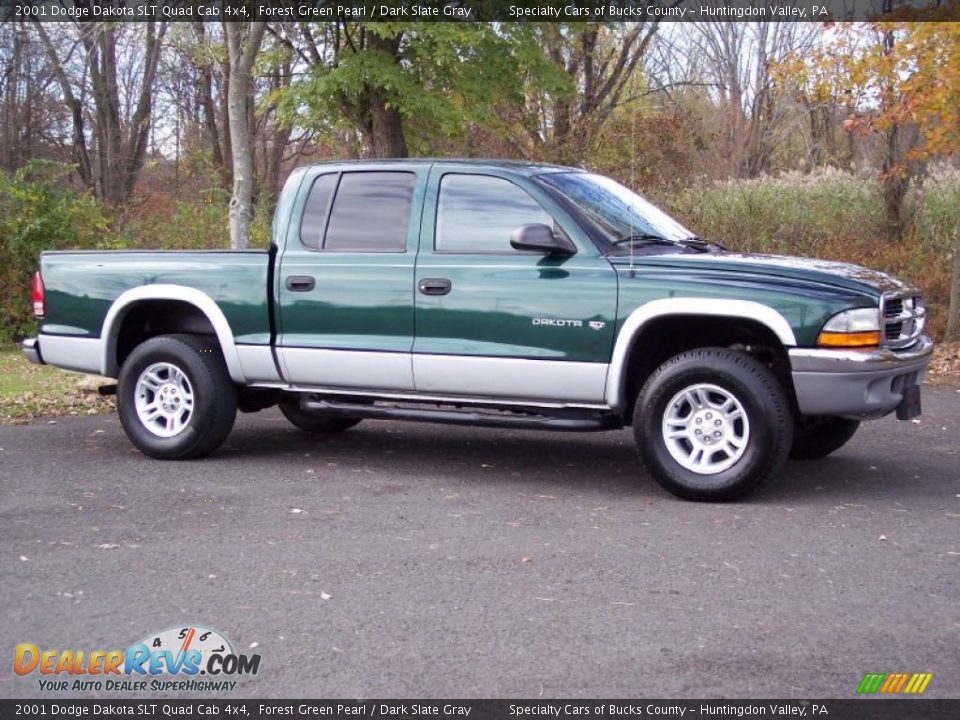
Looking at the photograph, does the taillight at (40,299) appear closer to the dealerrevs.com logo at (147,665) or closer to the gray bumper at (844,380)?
the dealerrevs.com logo at (147,665)

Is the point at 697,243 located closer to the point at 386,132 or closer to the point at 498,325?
the point at 498,325

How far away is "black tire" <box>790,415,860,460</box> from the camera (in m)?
7.15

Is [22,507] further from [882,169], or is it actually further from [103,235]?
[882,169]

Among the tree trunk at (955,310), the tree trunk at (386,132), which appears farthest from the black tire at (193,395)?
the tree trunk at (955,310)

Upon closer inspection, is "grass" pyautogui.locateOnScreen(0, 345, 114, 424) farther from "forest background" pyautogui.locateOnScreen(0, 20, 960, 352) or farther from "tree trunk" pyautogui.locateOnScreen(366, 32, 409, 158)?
"tree trunk" pyautogui.locateOnScreen(366, 32, 409, 158)

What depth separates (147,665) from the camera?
13.7ft

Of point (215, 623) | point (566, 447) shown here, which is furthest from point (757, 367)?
point (215, 623)

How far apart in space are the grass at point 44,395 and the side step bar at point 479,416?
11.5ft

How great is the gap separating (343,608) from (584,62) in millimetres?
18480

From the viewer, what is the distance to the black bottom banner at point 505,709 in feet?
12.2

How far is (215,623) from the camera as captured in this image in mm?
4535

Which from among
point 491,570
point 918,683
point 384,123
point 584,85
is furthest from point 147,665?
point 584,85

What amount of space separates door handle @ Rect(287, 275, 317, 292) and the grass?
11.3ft

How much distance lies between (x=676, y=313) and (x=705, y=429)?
2.22ft
